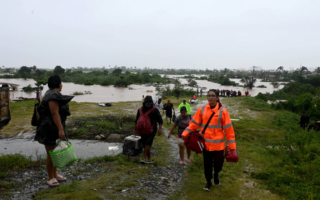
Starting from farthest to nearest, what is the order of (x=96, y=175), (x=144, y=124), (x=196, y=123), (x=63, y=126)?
(x=144, y=124), (x=96, y=175), (x=196, y=123), (x=63, y=126)

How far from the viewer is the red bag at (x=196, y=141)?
334 centimetres

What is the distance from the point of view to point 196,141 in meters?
3.36

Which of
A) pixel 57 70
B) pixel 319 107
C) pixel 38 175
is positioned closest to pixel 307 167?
pixel 38 175

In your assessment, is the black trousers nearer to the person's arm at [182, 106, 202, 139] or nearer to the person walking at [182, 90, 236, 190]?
the person walking at [182, 90, 236, 190]

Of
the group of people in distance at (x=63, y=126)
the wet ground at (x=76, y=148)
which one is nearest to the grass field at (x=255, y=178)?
the group of people in distance at (x=63, y=126)

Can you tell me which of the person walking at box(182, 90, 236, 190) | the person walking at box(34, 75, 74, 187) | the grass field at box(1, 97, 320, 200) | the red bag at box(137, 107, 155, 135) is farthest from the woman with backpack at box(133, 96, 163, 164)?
the person walking at box(34, 75, 74, 187)

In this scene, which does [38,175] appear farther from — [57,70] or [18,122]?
[57,70]

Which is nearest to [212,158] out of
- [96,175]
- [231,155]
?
[231,155]

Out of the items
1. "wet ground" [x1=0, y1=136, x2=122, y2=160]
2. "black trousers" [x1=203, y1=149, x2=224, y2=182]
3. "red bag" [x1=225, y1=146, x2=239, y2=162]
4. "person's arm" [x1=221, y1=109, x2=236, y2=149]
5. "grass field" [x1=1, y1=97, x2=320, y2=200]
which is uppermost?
"person's arm" [x1=221, y1=109, x2=236, y2=149]

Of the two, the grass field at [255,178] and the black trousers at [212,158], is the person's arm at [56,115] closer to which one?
the grass field at [255,178]

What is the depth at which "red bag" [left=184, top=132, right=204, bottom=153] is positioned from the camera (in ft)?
11.0

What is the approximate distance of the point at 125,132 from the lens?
8.21 meters

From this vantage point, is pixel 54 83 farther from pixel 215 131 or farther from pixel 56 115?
pixel 215 131

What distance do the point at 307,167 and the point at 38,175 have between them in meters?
4.87
